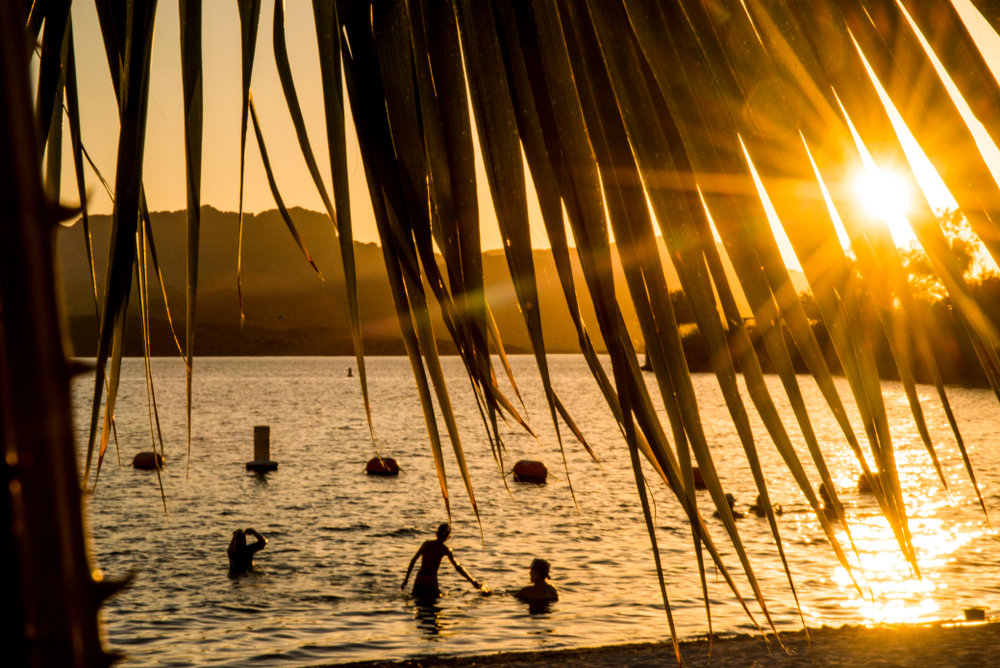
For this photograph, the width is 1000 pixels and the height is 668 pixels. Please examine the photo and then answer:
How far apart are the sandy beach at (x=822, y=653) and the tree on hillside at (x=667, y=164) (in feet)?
29.0

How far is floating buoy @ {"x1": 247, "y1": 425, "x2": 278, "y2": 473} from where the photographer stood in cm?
3666

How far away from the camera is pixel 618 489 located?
3309 cm

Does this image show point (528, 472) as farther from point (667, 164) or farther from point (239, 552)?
point (667, 164)

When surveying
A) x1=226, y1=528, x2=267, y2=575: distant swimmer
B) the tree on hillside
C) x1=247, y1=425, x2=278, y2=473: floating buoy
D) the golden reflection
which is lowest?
the golden reflection

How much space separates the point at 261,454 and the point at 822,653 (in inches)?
1280

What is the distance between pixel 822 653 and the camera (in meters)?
9.23

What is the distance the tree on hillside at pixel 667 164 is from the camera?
86 cm

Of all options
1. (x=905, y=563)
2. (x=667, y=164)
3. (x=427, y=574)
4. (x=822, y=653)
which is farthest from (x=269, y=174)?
(x=427, y=574)

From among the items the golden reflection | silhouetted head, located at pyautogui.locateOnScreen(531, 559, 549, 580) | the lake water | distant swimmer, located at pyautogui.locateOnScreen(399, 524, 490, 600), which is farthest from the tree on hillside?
distant swimmer, located at pyautogui.locateOnScreen(399, 524, 490, 600)

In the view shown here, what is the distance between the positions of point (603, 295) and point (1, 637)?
→ 2.36 feet

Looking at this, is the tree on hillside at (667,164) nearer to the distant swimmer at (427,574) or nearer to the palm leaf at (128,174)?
the palm leaf at (128,174)

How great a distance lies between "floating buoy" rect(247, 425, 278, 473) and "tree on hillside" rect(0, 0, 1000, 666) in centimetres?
3779

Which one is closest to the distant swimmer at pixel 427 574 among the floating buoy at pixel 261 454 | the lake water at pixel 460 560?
the lake water at pixel 460 560

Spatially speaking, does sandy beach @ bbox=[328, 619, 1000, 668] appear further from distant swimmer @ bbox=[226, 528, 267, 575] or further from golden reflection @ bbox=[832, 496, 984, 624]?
distant swimmer @ bbox=[226, 528, 267, 575]
